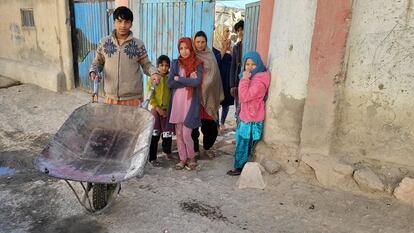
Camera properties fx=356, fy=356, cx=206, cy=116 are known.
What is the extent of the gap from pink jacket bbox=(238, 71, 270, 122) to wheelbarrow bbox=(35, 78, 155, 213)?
1071 millimetres

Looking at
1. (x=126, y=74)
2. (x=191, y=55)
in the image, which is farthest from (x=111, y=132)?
(x=191, y=55)

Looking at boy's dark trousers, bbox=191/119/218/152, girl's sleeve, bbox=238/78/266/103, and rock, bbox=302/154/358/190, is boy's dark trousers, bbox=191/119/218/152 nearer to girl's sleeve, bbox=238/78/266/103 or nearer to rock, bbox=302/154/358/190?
girl's sleeve, bbox=238/78/266/103

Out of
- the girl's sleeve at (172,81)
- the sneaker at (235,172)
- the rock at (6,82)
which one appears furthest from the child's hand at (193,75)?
the rock at (6,82)

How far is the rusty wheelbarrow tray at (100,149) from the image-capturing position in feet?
8.72

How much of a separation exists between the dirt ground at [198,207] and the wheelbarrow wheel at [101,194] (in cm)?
10

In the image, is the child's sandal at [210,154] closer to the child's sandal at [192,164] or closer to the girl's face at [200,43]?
the child's sandal at [192,164]

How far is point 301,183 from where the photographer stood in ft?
11.9

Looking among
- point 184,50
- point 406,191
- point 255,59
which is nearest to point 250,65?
point 255,59

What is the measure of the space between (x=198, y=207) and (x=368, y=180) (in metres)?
1.57

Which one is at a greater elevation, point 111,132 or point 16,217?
point 111,132

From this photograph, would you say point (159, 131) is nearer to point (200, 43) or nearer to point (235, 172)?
point (235, 172)

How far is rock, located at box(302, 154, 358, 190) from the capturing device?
11.1ft

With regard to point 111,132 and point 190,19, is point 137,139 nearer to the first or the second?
point 111,132

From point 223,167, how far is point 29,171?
87.3 inches
